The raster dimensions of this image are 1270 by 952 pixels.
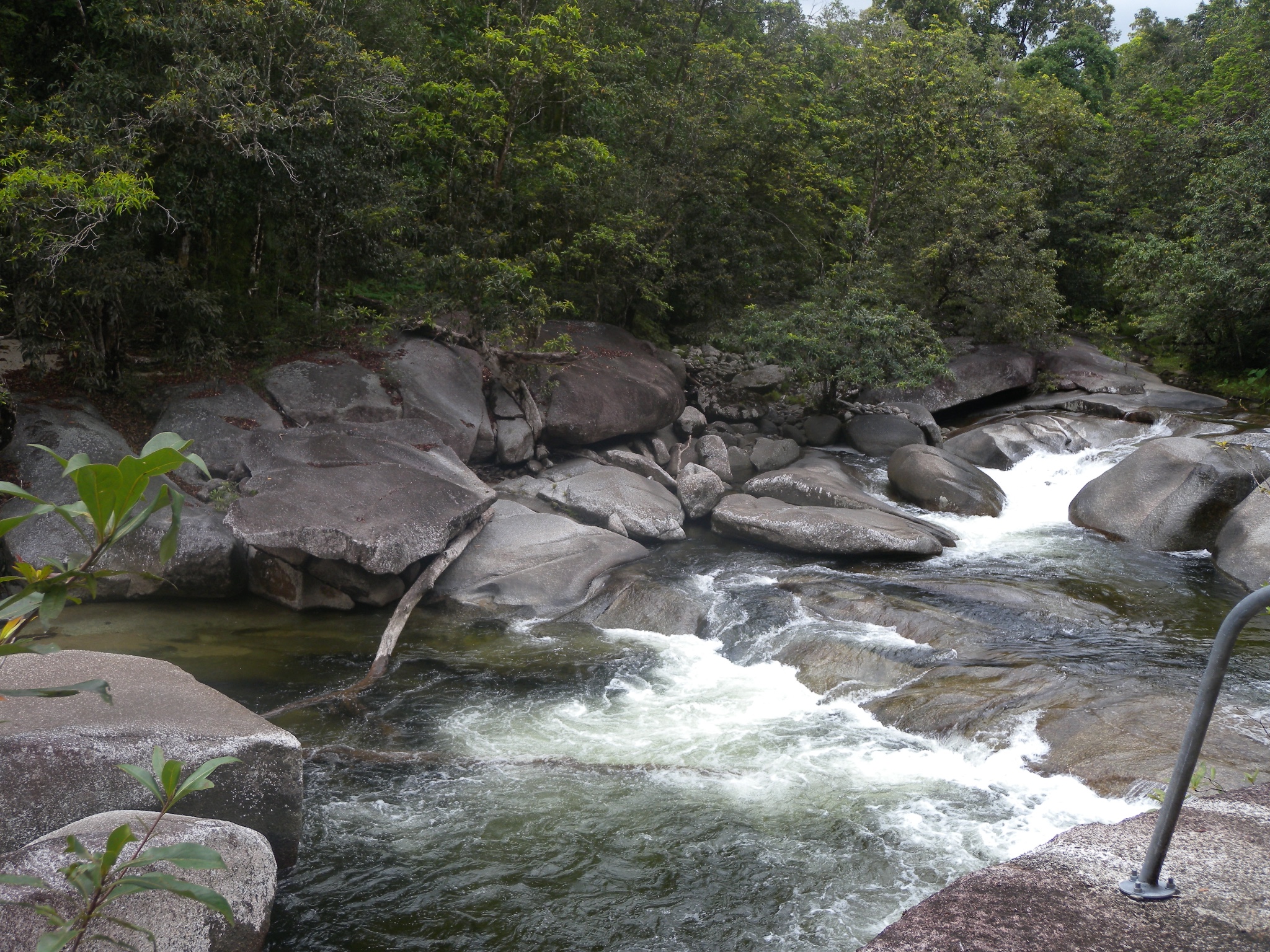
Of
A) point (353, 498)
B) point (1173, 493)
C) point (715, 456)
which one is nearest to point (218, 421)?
point (353, 498)

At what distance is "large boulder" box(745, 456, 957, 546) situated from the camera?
12.7 meters

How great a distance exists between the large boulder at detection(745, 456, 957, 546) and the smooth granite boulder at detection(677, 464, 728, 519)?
0.69m

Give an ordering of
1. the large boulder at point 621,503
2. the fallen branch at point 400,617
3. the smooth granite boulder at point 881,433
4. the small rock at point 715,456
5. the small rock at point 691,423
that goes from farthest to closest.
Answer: the smooth granite boulder at point 881,433, the small rock at point 691,423, the small rock at point 715,456, the large boulder at point 621,503, the fallen branch at point 400,617

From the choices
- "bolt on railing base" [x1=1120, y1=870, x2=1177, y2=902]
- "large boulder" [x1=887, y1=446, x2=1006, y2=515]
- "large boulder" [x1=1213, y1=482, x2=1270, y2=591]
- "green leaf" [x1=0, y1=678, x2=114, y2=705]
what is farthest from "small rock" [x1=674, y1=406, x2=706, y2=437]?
"green leaf" [x1=0, y1=678, x2=114, y2=705]

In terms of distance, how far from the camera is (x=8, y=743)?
4387 millimetres

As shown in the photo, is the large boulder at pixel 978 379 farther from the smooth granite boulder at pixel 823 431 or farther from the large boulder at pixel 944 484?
the large boulder at pixel 944 484

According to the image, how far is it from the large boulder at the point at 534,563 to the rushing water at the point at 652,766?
1.71 ft

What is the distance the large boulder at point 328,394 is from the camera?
500 inches

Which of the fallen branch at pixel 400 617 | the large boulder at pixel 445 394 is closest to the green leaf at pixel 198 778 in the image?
the fallen branch at pixel 400 617

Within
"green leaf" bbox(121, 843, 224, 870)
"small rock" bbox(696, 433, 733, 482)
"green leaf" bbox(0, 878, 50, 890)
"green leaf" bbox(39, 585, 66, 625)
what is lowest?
"small rock" bbox(696, 433, 733, 482)

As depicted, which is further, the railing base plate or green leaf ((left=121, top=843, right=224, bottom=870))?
the railing base plate

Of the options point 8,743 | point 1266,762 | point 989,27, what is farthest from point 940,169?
point 989,27

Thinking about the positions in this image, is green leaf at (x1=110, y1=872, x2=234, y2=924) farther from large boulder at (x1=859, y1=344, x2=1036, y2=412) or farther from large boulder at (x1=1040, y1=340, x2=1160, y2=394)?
large boulder at (x1=1040, y1=340, x2=1160, y2=394)

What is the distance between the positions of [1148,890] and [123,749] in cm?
479
